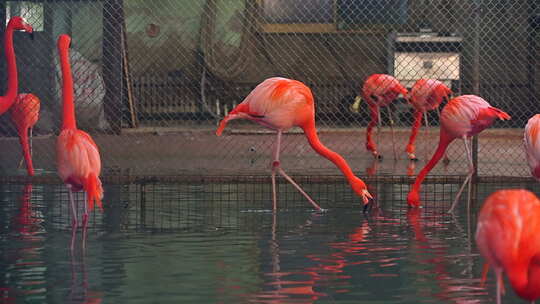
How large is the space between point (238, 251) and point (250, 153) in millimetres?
7565

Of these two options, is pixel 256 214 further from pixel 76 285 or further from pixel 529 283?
pixel 529 283

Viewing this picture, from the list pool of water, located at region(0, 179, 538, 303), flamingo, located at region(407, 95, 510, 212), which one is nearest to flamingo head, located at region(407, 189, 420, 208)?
flamingo, located at region(407, 95, 510, 212)

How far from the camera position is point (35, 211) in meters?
9.46

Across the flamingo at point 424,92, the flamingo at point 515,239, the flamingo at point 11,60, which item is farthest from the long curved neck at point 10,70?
the flamingo at point 515,239

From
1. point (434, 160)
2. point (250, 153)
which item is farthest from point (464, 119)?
point (250, 153)

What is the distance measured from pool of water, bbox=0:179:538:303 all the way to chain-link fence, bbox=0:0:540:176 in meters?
6.77

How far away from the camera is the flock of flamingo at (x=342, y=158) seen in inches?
192

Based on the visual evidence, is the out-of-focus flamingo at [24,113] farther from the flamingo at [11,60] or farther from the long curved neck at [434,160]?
the long curved neck at [434,160]

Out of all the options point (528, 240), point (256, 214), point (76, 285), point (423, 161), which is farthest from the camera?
point (423, 161)

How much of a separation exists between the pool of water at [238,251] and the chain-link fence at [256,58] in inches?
267

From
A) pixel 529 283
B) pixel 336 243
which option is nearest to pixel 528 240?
pixel 529 283

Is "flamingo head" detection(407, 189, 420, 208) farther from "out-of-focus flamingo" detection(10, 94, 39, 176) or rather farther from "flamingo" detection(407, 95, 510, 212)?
"out-of-focus flamingo" detection(10, 94, 39, 176)

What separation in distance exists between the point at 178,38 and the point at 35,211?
10578 millimetres

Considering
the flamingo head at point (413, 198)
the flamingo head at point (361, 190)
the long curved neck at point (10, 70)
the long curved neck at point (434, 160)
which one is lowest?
the flamingo head at point (413, 198)
